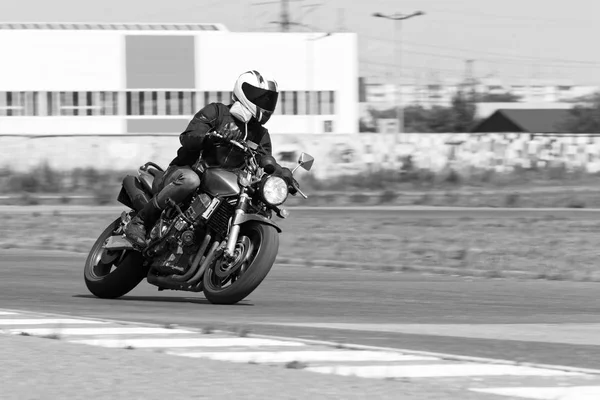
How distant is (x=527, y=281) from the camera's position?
591 inches

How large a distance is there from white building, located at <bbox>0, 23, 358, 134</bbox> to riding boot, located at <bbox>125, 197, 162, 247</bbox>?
3093 inches

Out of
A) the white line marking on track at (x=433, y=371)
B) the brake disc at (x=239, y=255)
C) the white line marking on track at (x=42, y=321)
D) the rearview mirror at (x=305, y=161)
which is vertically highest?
the rearview mirror at (x=305, y=161)

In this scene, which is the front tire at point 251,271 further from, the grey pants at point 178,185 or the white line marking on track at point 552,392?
the white line marking on track at point 552,392

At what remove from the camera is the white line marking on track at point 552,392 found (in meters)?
6.16

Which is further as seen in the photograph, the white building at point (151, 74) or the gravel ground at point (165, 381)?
the white building at point (151, 74)

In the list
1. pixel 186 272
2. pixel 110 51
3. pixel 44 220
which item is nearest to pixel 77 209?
pixel 44 220

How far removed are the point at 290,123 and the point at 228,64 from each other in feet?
20.4

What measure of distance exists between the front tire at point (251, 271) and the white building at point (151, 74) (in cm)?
7932

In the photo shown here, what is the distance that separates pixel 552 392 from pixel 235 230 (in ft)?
15.4

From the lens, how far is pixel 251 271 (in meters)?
10.5

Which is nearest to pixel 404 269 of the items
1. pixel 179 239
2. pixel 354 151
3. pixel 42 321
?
pixel 179 239

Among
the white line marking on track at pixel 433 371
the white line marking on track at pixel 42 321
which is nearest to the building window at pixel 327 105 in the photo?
the white line marking on track at pixel 42 321

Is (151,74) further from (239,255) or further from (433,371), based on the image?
(433,371)

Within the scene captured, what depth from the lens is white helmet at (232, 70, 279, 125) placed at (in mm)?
11125
